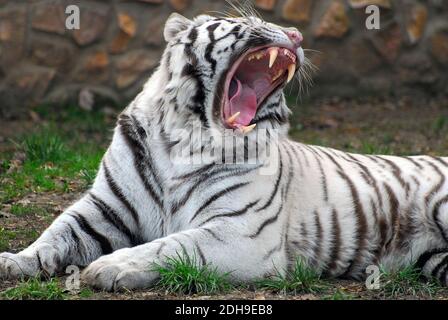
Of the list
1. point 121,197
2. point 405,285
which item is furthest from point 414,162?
point 121,197

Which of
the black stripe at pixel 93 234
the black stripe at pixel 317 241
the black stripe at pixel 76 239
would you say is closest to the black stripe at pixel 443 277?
the black stripe at pixel 317 241

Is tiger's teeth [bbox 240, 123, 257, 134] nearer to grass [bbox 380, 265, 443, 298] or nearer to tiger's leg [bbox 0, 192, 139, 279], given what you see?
tiger's leg [bbox 0, 192, 139, 279]

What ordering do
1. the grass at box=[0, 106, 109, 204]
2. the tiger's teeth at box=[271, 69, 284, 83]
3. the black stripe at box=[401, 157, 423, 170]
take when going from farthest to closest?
the grass at box=[0, 106, 109, 204], the black stripe at box=[401, 157, 423, 170], the tiger's teeth at box=[271, 69, 284, 83]

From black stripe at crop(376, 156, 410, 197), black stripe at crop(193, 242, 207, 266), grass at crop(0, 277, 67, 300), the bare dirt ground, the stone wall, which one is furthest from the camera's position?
the stone wall

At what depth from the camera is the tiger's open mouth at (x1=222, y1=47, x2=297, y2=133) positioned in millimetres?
3777

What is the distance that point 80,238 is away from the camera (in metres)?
3.88

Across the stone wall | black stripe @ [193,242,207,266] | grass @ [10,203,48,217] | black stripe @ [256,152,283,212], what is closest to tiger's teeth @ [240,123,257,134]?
black stripe @ [256,152,283,212]

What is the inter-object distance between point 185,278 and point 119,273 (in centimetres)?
25

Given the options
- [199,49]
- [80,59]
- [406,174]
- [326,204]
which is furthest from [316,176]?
[80,59]

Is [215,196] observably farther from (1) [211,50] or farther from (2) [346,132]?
(2) [346,132]

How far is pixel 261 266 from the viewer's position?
12.0 ft

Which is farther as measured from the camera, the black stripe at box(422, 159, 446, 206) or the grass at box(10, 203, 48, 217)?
the grass at box(10, 203, 48, 217)

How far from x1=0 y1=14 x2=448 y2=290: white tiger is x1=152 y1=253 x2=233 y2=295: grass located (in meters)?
0.06

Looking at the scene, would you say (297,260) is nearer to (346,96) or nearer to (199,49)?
(199,49)
